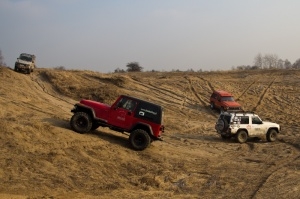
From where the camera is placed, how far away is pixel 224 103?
29.7 metres

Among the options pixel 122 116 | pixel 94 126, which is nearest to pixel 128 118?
pixel 122 116

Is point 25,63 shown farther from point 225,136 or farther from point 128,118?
point 128,118

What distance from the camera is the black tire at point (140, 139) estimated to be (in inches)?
577

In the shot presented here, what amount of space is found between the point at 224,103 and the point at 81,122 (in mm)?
17094

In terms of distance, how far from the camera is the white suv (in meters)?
20.4

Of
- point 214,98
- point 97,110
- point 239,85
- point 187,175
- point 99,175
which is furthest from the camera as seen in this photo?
point 239,85

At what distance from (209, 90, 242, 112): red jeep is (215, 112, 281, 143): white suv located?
7.90 meters

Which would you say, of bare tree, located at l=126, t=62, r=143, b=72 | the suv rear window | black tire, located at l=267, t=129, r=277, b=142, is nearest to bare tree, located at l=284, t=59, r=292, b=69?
bare tree, located at l=126, t=62, r=143, b=72

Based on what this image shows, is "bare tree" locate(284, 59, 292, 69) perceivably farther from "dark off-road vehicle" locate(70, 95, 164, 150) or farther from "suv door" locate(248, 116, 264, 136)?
"dark off-road vehicle" locate(70, 95, 164, 150)

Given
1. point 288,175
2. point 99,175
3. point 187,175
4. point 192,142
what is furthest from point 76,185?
point 192,142

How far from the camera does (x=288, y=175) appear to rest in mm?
12750

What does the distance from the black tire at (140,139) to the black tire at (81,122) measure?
1.80 m

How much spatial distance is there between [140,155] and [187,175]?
2327 millimetres

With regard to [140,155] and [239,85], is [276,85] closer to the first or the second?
[239,85]
